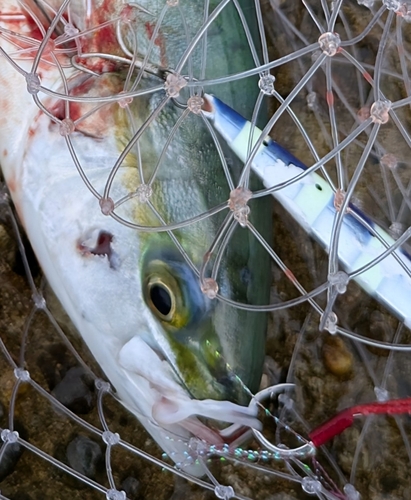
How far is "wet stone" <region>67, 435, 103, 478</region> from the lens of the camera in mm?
1043

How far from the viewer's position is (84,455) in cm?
105

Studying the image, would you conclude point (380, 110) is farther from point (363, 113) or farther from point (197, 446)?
point (197, 446)

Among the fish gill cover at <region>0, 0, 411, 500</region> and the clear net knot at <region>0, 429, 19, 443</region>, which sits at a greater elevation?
the fish gill cover at <region>0, 0, 411, 500</region>

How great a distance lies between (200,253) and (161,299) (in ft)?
0.29

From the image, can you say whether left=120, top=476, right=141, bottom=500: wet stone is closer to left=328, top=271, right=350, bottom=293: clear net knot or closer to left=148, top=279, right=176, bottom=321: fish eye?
left=148, top=279, right=176, bottom=321: fish eye

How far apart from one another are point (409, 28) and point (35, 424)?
1.03m

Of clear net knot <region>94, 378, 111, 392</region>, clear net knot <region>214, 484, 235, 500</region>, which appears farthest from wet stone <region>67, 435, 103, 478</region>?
clear net knot <region>214, 484, 235, 500</region>

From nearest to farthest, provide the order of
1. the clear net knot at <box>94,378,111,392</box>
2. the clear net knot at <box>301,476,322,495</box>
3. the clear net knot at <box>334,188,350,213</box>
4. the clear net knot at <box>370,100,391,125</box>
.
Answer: the clear net knot at <box>370,100,391,125</box> < the clear net knot at <box>334,188,350,213</box> < the clear net knot at <box>301,476,322,495</box> < the clear net knot at <box>94,378,111,392</box>

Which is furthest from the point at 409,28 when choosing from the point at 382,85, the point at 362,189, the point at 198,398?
the point at 198,398

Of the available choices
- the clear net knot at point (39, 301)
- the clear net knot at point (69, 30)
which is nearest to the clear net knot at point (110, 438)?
the clear net knot at point (39, 301)

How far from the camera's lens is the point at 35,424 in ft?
3.55

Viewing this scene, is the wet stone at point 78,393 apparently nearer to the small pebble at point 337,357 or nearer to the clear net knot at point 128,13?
the small pebble at point 337,357

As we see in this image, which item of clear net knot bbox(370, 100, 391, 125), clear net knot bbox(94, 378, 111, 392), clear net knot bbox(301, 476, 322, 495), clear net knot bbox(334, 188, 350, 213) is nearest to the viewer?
clear net knot bbox(370, 100, 391, 125)

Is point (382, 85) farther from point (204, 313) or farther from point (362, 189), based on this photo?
point (204, 313)
